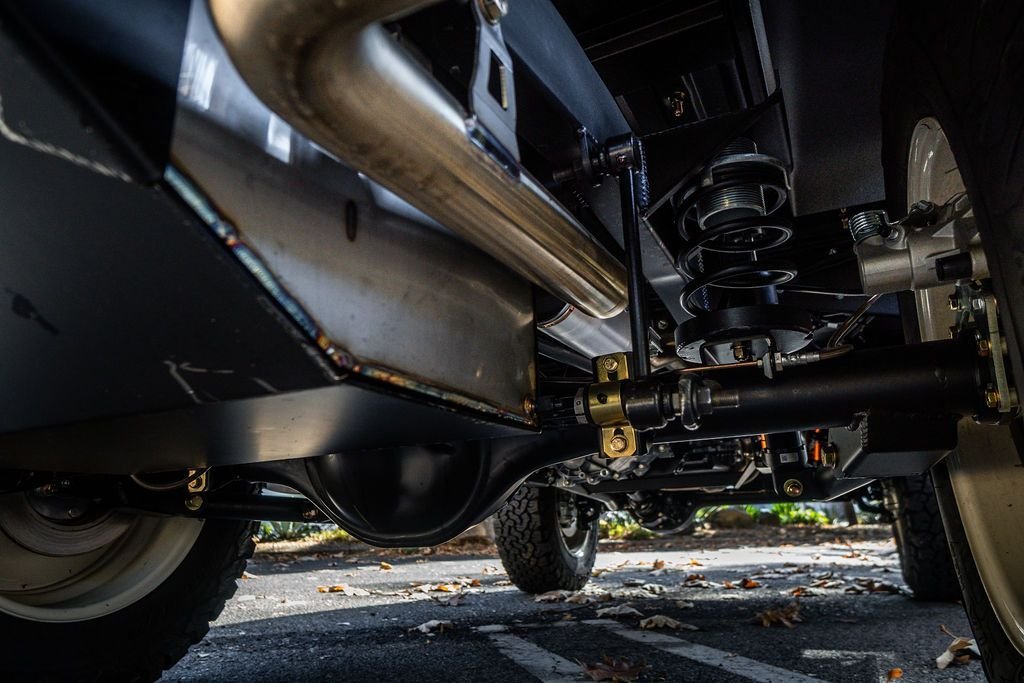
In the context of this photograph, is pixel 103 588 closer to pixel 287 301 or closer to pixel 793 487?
pixel 287 301

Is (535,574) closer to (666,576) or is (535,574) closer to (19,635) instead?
(666,576)

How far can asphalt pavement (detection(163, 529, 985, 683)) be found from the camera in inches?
68.1

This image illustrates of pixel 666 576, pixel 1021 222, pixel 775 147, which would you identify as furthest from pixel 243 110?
pixel 666 576

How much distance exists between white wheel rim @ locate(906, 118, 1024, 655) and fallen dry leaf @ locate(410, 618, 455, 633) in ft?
5.55

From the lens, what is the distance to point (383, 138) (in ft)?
2.02

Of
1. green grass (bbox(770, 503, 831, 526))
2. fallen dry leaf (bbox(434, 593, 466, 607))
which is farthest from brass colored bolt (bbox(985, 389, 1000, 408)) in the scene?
green grass (bbox(770, 503, 831, 526))

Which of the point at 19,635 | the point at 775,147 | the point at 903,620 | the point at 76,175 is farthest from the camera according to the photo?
the point at 903,620

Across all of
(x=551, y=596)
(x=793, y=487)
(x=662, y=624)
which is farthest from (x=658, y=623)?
(x=551, y=596)

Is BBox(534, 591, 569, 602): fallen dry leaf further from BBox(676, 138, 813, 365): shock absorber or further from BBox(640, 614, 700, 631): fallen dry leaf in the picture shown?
BBox(676, 138, 813, 365): shock absorber

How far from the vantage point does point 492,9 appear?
2.35 feet

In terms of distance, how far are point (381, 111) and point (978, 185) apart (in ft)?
2.08

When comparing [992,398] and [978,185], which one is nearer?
[978,185]

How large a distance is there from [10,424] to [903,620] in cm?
252

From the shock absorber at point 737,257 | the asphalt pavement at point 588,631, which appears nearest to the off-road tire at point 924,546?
the asphalt pavement at point 588,631
